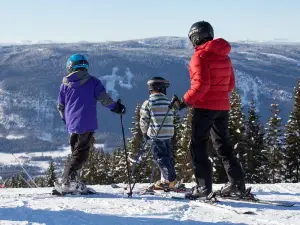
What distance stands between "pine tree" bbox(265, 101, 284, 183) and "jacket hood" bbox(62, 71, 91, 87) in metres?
26.4

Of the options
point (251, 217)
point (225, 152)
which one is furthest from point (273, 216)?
point (225, 152)

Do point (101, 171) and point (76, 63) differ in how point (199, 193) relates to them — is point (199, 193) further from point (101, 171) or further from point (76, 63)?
point (101, 171)

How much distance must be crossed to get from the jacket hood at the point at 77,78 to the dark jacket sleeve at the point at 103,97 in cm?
18

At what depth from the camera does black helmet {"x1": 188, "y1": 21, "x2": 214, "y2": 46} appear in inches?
238

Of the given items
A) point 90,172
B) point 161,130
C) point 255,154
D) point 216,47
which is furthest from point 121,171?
point 216,47

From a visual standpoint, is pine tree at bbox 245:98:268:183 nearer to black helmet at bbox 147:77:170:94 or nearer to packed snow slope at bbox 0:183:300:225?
black helmet at bbox 147:77:170:94

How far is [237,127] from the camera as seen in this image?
1082 inches

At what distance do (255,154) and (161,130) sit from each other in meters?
23.5

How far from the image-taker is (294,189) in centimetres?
795

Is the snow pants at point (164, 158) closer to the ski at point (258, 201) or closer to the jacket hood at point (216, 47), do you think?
the ski at point (258, 201)

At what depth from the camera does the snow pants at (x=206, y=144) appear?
20.1 ft

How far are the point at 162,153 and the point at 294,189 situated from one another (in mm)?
2445

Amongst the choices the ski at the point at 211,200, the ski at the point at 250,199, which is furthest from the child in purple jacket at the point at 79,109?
the ski at the point at 250,199

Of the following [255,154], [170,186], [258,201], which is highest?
[258,201]
